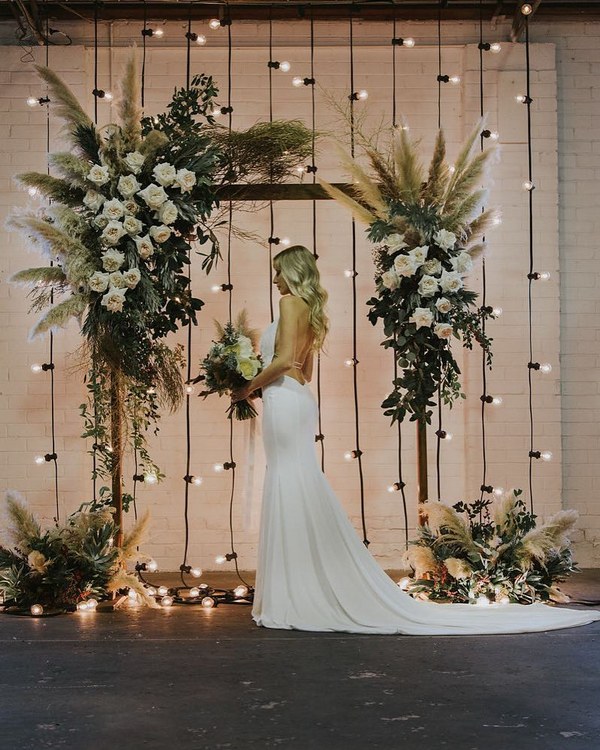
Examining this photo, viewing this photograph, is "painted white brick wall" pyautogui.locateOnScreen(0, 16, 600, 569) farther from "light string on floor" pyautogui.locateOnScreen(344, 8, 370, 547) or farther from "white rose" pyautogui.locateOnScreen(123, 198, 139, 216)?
"white rose" pyautogui.locateOnScreen(123, 198, 139, 216)

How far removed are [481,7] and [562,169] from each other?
43.8 inches

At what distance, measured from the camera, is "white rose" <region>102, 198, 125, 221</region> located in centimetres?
466

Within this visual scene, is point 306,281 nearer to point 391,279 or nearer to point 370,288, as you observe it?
point 391,279

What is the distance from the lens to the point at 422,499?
5219 millimetres

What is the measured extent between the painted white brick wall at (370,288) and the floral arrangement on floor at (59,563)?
40.7 inches

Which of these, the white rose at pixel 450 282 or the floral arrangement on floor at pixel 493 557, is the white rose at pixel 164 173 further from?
the floral arrangement on floor at pixel 493 557

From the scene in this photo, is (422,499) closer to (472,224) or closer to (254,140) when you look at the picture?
(472,224)

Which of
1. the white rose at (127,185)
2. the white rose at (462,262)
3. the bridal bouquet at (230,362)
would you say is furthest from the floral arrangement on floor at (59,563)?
the white rose at (462,262)

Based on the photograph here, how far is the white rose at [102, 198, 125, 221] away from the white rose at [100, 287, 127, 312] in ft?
1.13

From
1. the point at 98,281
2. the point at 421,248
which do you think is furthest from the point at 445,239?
the point at 98,281

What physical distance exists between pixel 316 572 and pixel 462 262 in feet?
5.39

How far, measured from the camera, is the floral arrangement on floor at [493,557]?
192 inches

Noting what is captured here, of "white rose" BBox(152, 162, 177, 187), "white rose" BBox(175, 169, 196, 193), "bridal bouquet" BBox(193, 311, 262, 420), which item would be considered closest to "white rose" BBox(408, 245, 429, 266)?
"bridal bouquet" BBox(193, 311, 262, 420)

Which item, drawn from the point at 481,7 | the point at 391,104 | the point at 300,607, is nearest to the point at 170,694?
the point at 300,607
